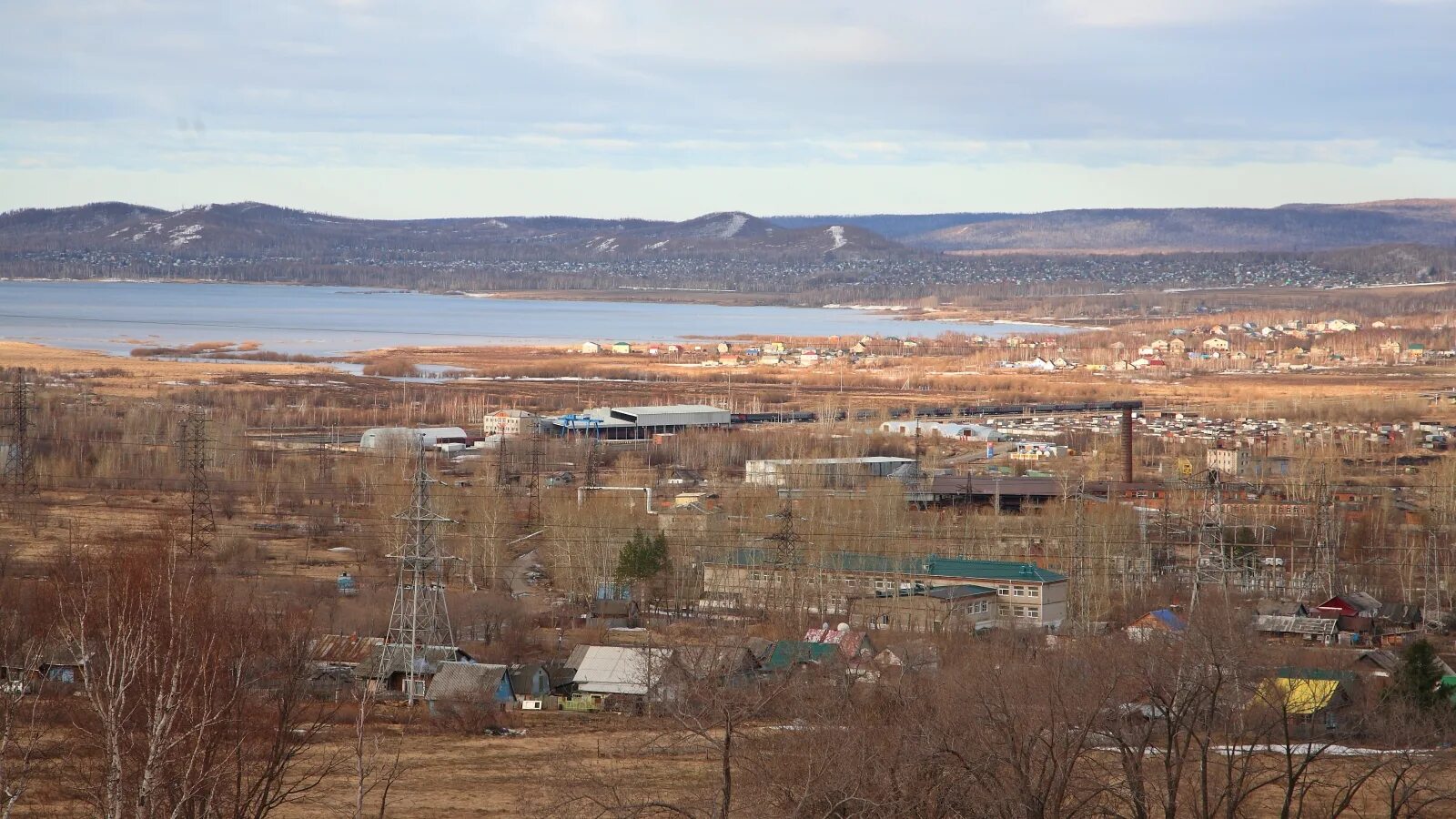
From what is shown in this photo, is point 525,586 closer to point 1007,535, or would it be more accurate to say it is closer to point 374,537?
point 374,537

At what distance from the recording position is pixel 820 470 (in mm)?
22797

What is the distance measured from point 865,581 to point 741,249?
122571mm

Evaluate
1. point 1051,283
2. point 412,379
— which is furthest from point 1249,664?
point 1051,283

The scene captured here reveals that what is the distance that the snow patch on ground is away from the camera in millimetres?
136125

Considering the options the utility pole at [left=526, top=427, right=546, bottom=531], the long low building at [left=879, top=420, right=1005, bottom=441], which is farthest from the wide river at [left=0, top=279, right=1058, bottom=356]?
the utility pole at [left=526, top=427, right=546, bottom=531]

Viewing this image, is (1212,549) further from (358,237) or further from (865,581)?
(358,237)

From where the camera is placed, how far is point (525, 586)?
1653 centimetres

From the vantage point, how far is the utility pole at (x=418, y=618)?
37.4 ft

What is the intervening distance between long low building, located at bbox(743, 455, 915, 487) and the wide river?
30.3 metres

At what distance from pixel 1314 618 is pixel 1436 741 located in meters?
4.95

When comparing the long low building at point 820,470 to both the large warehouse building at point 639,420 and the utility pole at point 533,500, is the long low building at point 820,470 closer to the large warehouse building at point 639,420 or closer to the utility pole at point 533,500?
the utility pole at point 533,500

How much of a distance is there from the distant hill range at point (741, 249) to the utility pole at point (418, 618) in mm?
91094

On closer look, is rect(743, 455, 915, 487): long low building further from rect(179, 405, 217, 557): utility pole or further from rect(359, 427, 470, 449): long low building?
rect(179, 405, 217, 557): utility pole

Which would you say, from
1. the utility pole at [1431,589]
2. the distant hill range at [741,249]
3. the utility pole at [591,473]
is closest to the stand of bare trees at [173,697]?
the utility pole at [1431,589]
